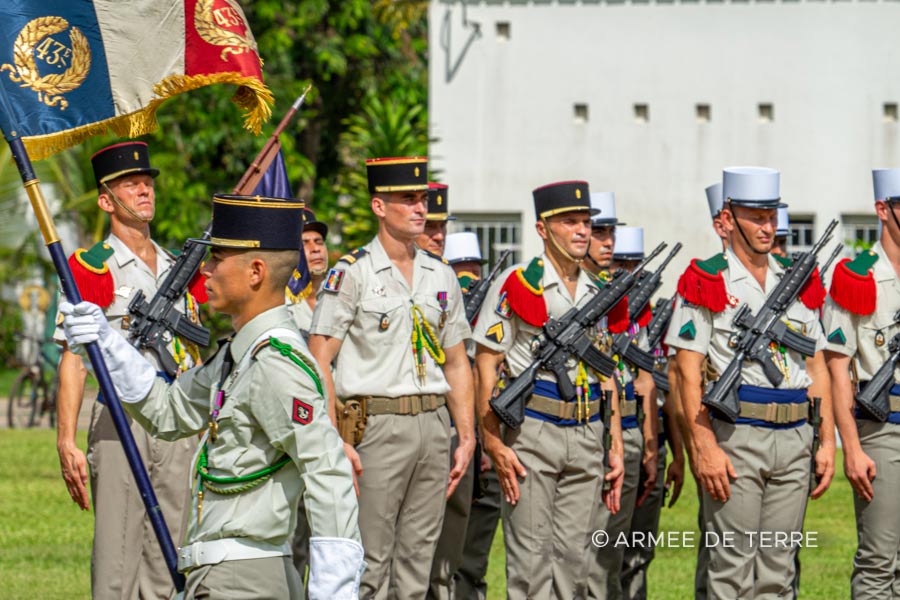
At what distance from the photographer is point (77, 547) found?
11883 millimetres

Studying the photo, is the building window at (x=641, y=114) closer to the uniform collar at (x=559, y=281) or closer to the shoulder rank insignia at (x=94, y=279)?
the uniform collar at (x=559, y=281)

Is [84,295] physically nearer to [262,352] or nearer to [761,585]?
[262,352]

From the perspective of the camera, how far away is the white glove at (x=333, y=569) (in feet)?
14.6

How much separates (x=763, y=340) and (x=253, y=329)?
3641mm

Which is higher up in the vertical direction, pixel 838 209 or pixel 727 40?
pixel 727 40

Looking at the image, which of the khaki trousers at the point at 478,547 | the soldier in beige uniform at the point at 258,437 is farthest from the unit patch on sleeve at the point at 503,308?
the soldier in beige uniform at the point at 258,437

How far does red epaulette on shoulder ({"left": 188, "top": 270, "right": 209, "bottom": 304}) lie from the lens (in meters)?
7.72

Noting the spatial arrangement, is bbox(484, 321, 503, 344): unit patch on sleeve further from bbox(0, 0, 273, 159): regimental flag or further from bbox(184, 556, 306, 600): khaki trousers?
bbox(184, 556, 306, 600): khaki trousers

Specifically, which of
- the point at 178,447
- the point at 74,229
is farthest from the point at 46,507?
the point at 74,229

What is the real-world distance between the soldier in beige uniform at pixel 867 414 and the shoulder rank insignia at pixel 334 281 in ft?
8.64

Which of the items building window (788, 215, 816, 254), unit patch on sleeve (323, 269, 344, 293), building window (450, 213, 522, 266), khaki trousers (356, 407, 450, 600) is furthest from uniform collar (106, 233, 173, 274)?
building window (788, 215, 816, 254)

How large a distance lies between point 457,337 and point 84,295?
6.27 feet

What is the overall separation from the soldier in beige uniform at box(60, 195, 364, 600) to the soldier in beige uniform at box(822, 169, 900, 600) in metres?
4.10

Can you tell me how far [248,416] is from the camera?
4.76m
